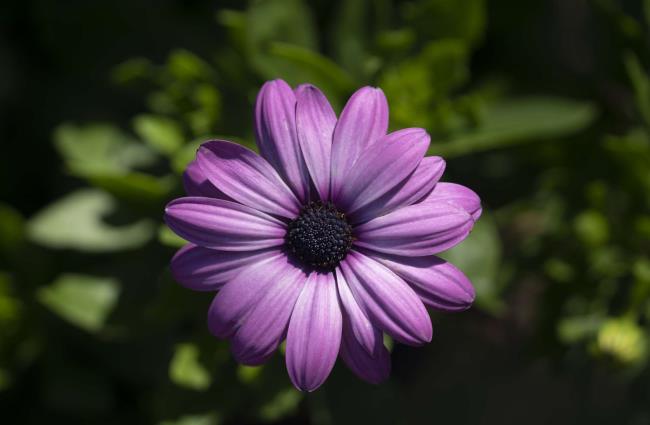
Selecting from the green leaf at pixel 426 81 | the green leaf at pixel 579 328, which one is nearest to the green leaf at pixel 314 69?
the green leaf at pixel 426 81

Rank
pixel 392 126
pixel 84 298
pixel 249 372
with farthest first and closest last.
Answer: pixel 84 298 → pixel 392 126 → pixel 249 372

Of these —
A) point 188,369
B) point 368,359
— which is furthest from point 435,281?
point 188,369

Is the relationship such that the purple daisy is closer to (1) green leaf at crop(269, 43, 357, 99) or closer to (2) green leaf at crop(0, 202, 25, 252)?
(1) green leaf at crop(269, 43, 357, 99)

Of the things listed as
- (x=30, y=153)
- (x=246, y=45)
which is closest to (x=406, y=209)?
(x=246, y=45)

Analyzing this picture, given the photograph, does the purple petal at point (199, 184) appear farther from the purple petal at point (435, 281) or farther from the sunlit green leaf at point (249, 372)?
the sunlit green leaf at point (249, 372)

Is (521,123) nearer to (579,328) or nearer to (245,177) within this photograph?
(579,328)

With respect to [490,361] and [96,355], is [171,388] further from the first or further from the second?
[490,361]
